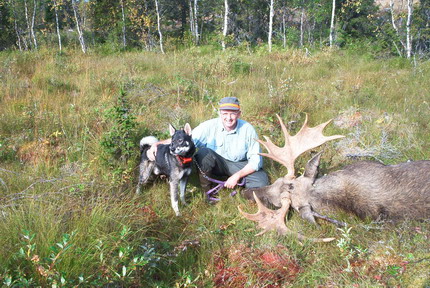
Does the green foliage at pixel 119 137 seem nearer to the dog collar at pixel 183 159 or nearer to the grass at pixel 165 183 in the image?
the grass at pixel 165 183

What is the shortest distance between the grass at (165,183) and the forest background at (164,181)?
0.02 metres

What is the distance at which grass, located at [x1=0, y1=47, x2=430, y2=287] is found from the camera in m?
2.22

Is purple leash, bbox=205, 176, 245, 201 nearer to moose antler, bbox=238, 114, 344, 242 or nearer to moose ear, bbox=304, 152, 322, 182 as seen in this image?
moose antler, bbox=238, 114, 344, 242

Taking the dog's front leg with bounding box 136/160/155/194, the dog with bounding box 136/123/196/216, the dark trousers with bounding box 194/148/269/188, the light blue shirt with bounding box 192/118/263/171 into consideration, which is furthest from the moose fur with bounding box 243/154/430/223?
the dog's front leg with bounding box 136/160/155/194

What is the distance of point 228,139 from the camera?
14.5 ft

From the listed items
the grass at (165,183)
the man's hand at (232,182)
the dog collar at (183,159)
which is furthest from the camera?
the man's hand at (232,182)

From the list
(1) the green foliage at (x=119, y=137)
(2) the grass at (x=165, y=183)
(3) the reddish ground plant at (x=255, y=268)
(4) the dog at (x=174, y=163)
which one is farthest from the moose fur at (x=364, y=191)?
(1) the green foliage at (x=119, y=137)

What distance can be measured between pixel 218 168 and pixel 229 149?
36 centimetres

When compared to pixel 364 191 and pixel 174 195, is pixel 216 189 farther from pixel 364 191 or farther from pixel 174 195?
pixel 364 191

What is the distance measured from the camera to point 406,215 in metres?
2.93

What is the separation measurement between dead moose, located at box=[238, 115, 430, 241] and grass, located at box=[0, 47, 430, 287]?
5.6 inches

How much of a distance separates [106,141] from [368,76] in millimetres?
6954

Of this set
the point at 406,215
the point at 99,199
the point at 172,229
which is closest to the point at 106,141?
the point at 99,199

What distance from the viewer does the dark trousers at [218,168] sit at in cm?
414
